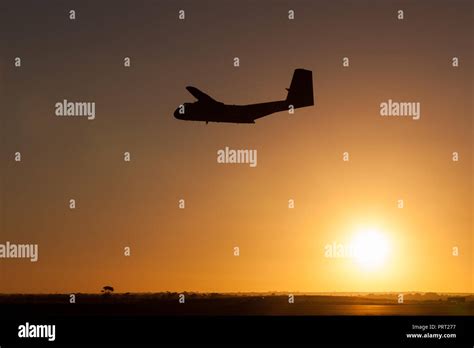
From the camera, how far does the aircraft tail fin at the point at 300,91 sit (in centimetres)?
5811

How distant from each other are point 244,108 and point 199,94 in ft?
16.0

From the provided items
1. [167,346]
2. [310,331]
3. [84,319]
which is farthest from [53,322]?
[310,331]

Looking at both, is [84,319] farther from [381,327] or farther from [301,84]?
[301,84]

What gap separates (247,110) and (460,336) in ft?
100

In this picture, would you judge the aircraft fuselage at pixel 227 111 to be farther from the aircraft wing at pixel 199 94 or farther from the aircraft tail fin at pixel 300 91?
the aircraft tail fin at pixel 300 91

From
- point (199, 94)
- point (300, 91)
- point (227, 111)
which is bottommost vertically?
point (227, 111)

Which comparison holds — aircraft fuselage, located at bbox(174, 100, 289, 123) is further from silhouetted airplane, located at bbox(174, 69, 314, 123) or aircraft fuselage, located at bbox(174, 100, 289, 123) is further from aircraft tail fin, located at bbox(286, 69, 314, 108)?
aircraft tail fin, located at bbox(286, 69, 314, 108)

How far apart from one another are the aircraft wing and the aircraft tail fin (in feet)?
21.0

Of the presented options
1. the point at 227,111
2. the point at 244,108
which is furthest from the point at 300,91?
the point at 227,111

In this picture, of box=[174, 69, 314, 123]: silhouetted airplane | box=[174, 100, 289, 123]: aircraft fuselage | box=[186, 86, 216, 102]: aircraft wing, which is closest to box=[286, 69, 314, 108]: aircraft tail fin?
box=[174, 69, 314, 123]: silhouetted airplane

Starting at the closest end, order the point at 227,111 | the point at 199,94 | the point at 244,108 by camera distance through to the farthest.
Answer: the point at 244,108
the point at 227,111
the point at 199,94

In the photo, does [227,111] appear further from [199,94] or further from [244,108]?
[199,94]

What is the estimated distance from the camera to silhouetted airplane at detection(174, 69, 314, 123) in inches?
2288

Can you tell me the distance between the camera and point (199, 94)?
61.1 m
